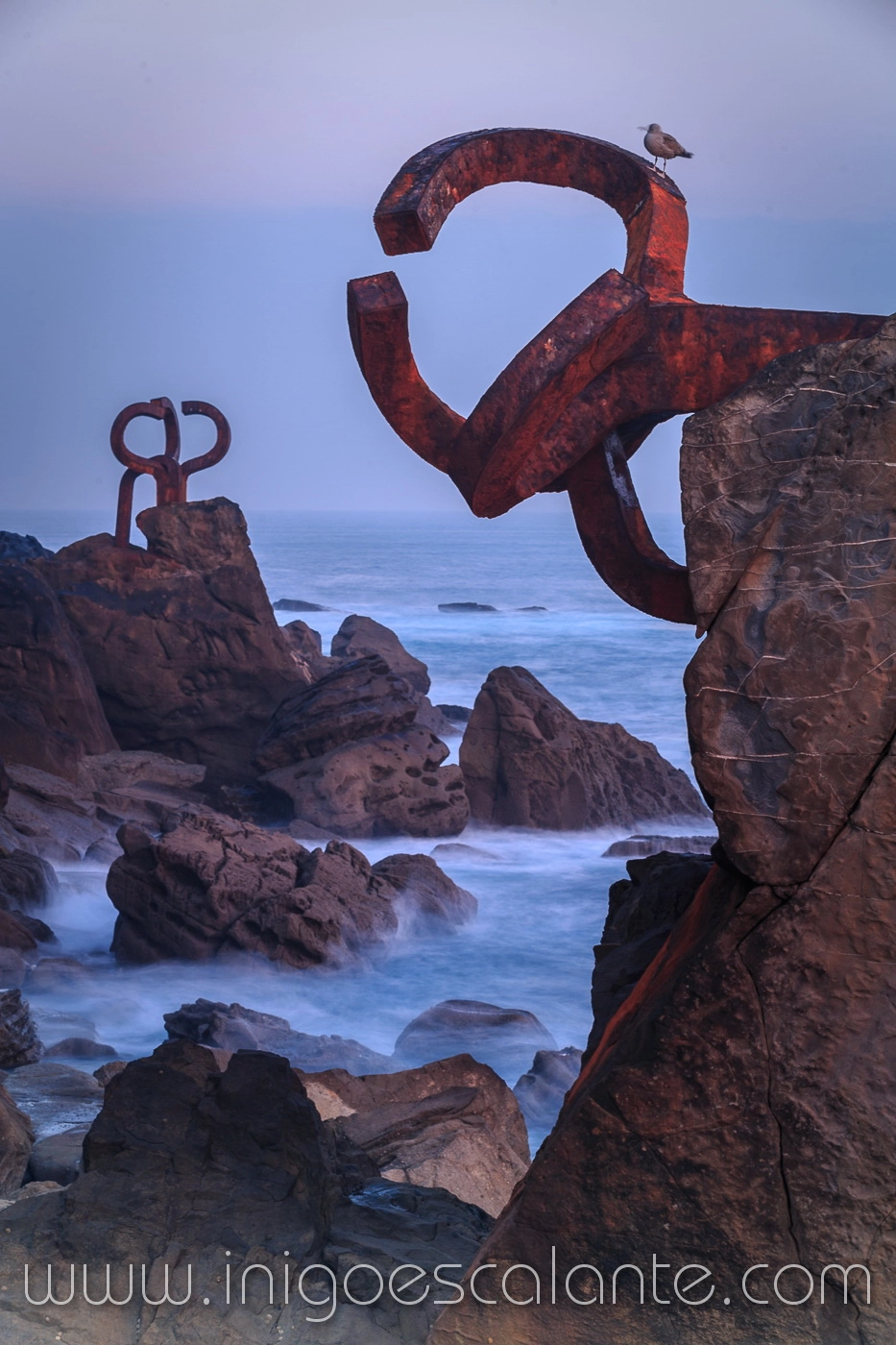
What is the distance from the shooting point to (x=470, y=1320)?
6.21 ft

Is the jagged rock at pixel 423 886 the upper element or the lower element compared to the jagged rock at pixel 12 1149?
lower

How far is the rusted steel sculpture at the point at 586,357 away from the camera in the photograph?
7.13ft

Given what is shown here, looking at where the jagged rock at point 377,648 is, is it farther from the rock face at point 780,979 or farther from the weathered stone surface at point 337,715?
the rock face at point 780,979

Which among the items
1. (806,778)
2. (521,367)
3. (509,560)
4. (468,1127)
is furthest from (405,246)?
(509,560)

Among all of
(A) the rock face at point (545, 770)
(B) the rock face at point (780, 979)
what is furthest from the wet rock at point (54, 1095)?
(A) the rock face at point (545, 770)

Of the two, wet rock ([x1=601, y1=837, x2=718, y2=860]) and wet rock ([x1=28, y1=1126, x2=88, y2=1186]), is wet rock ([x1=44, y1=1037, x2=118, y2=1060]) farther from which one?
wet rock ([x1=601, y1=837, x2=718, y2=860])

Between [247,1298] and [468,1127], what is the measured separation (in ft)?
4.34

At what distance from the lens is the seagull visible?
2.95m

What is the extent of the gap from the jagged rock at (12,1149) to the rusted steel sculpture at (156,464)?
9029mm

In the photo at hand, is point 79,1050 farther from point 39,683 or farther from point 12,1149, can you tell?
point 39,683

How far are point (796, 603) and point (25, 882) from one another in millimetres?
5942

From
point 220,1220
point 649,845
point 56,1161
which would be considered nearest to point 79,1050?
point 56,1161

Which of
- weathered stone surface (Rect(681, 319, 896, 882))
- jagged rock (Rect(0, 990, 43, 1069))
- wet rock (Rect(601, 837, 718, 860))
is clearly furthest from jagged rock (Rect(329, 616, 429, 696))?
weathered stone surface (Rect(681, 319, 896, 882))

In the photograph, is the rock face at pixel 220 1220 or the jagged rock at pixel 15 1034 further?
the jagged rock at pixel 15 1034
